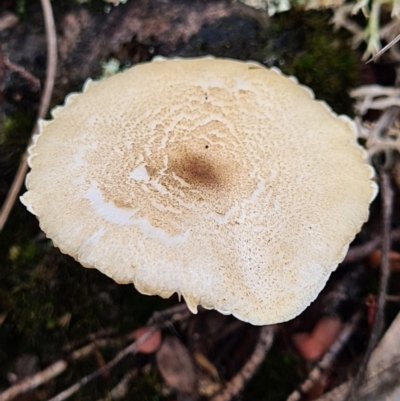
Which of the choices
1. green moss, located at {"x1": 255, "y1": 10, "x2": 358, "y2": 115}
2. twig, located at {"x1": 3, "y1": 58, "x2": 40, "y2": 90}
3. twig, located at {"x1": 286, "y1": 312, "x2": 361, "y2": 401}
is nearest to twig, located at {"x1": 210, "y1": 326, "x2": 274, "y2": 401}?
twig, located at {"x1": 286, "y1": 312, "x2": 361, "y2": 401}

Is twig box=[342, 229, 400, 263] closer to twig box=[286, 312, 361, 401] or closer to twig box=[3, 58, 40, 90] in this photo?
twig box=[286, 312, 361, 401]

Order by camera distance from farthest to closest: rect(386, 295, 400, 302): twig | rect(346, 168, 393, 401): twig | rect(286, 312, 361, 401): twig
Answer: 1. rect(386, 295, 400, 302): twig
2. rect(286, 312, 361, 401): twig
3. rect(346, 168, 393, 401): twig

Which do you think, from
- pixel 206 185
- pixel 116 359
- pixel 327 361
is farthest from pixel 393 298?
pixel 116 359

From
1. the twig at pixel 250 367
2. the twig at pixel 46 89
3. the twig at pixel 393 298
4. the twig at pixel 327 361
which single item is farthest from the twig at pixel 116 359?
the twig at pixel 393 298

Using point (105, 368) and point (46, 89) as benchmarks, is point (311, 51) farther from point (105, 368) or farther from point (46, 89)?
point (105, 368)

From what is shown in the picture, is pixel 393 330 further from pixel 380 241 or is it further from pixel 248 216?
pixel 248 216

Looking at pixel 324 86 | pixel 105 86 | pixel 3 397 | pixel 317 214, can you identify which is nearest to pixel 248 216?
pixel 317 214
